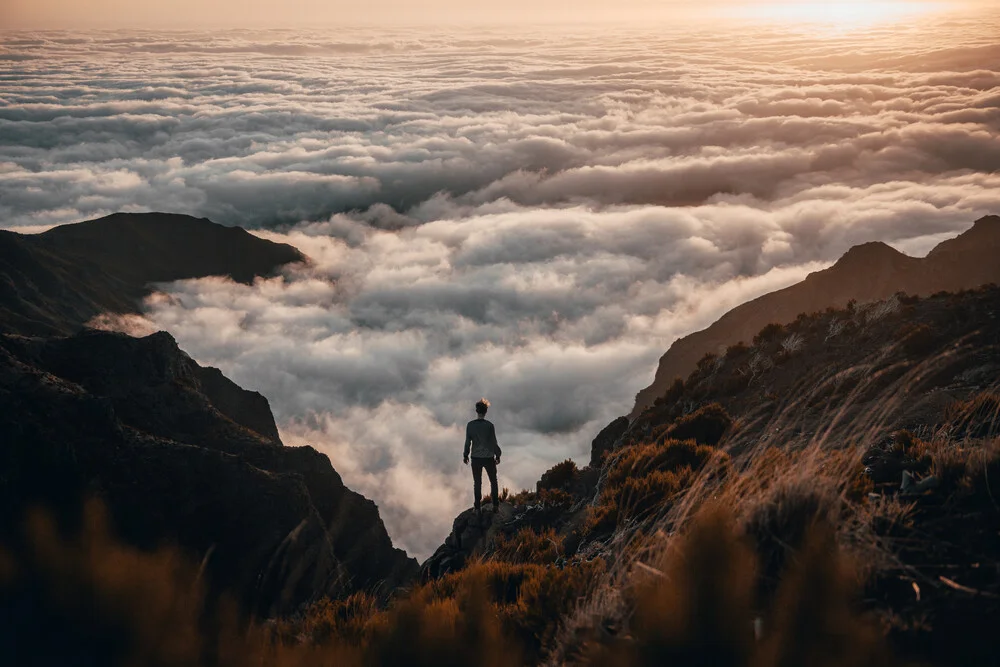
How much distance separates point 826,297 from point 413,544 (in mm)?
57120

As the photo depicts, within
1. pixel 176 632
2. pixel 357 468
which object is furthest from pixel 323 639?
pixel 357 468

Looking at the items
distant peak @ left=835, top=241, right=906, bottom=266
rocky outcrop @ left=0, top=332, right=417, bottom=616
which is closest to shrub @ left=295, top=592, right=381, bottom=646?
rocky outcrop @ left=0, top=332, right=417, bottom=616

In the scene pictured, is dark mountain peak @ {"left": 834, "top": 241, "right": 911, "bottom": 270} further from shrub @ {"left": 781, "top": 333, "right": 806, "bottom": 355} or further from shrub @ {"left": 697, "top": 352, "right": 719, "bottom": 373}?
shrub @ {"left": 781, "top": 333, "right": 806, "bottom": 355}

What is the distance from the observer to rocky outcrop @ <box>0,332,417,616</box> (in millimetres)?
22281

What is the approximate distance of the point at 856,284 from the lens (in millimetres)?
55781

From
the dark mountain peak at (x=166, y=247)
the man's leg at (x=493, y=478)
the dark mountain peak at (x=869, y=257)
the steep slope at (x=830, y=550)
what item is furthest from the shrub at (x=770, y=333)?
the dark mountain peak at (x=166, y=247)

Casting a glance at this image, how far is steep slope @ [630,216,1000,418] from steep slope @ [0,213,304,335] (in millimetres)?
48801

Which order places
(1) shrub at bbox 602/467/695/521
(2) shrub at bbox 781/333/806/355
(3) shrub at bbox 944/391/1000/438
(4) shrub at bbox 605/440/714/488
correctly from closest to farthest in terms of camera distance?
(3) shrub at bbox 944/391/1000/438
(1) shrub at bbox 602/467/695/521
(4) shrub at bbox 605/440/714/488
(2) shrub at bbox 781/333/806/355

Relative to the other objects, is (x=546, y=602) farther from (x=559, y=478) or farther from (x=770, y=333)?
(x=770, y=333)

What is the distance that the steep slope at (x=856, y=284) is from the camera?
48.2m

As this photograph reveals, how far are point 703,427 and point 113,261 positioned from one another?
138100 millimetres

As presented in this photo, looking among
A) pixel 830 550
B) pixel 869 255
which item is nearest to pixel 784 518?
pixel 830 550

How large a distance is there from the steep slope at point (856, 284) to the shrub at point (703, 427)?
3398 centimetres

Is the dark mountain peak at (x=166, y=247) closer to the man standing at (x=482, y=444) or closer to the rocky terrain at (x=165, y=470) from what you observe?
the rocky terrain at (x=165, y=470)
